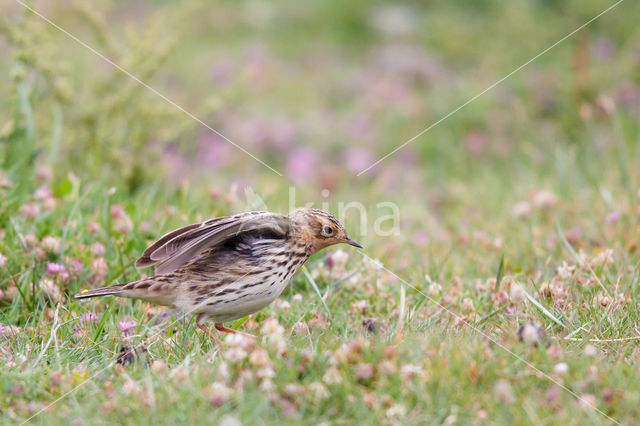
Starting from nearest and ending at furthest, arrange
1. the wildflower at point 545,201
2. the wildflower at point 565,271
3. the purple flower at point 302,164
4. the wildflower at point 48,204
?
the wildflower at point 565,271 → the wildflower at point 48,204 → the wildflower at point 545,201 → the purple flower at point 302,164

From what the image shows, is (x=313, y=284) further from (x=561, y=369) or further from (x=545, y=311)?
(x=561, y=369)

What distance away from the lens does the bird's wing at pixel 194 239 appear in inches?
170

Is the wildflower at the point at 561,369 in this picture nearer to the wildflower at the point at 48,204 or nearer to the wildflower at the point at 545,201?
the wildflower at the point at 545,201

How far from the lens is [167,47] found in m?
7.17

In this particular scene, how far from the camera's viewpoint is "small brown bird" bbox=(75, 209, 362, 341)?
4.34m

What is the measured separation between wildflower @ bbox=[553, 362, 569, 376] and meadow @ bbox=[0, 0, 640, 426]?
10mm

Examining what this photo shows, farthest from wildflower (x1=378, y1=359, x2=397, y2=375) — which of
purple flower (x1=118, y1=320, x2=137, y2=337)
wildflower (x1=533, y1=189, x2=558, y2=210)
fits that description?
wildflower (x1=533, y1=189, x2=558, y2=210)

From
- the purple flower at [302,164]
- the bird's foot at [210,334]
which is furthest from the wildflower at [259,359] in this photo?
the purple flower at [302,164]

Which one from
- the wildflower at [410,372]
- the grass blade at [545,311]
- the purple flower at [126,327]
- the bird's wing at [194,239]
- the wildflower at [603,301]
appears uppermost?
the bird's wing at [194,239]

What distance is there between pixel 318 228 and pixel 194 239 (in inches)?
34.3

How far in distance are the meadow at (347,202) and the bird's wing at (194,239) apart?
0.37 metres

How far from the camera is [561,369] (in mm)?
3447

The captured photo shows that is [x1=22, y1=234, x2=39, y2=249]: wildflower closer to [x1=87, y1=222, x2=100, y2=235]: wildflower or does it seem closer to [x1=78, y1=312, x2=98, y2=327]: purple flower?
[x1=87, y1=222, x2=100, y2=235]: wildflower

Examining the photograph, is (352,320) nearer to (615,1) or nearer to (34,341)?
(34,341)
